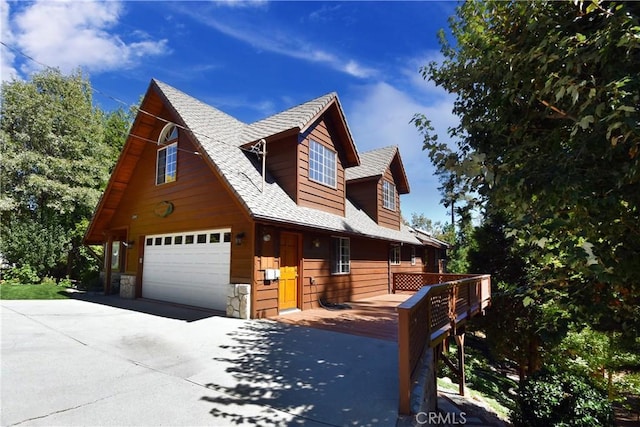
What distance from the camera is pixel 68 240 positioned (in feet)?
54.8

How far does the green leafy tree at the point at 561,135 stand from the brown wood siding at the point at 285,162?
5666mm

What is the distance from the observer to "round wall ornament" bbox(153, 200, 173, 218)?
1059cm

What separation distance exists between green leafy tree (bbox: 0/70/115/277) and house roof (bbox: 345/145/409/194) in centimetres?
1360

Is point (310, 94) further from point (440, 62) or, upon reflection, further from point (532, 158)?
point (532, 158)

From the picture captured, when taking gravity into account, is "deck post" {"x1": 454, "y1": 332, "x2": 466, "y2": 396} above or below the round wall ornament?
below

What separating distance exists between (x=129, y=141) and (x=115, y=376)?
9426 millimetres

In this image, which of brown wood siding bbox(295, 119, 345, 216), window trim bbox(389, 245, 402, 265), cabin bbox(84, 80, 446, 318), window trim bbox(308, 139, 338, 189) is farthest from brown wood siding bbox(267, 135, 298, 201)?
window trim bbox(389, 245, 402, 265)

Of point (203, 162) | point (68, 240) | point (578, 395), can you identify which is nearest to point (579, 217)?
point (578, 395)

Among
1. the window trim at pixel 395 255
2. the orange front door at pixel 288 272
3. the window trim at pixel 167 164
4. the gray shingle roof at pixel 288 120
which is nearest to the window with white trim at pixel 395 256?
the window trim at pixel 395 255

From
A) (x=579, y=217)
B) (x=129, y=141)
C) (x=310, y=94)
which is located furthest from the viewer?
(x=310, y=94)

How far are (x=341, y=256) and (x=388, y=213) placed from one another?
5165 millimetres

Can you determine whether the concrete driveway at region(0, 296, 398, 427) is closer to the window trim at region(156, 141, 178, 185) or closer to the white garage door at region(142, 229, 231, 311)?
the white garage door at region(142, 229, 231, 311)

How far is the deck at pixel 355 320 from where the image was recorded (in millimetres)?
6939

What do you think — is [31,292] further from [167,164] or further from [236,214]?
[236,214]
